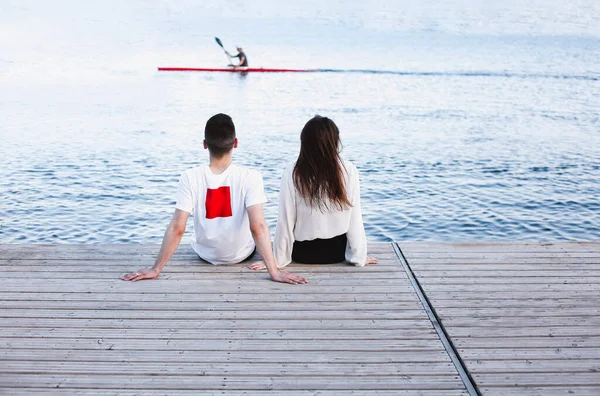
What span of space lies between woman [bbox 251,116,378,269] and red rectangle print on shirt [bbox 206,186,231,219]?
0.35 m

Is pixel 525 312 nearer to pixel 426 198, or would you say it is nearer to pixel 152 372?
pixel 152 372

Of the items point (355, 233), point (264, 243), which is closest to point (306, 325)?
point (264, 243)

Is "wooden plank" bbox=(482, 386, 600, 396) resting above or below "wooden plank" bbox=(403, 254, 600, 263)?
above

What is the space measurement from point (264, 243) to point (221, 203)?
1.20ft

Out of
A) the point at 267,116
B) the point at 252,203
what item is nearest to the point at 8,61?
the point at 267,116

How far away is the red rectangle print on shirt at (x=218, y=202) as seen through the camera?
14.2 ft

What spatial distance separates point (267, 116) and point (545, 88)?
13.4 metres

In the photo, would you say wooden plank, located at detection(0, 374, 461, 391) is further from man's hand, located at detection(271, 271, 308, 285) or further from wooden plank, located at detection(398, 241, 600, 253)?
wooden plank, located at detection(398, 241, 600, 253)

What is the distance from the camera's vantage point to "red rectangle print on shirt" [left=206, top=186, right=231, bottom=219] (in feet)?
14.2

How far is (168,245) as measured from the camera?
423 centimetres

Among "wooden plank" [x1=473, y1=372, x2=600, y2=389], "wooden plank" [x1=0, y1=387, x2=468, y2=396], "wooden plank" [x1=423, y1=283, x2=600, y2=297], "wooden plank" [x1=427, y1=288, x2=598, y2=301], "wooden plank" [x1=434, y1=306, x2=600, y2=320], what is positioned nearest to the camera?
"wooden plank" [x1=0, y1=387, x2=468, y2=396]

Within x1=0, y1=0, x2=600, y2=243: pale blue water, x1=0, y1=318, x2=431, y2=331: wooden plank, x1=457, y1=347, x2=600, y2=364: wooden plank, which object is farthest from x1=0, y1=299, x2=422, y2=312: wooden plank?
x1=0, y1=0, x2=600, y2=243: pale blue water

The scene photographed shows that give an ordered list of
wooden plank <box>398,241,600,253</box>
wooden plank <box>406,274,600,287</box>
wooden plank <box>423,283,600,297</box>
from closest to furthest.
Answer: wooden plank <box>423,283,600,297</box> → wooden plank <box>406,274,600,287</box> → wooden plank <box>398,241,600,253</box>

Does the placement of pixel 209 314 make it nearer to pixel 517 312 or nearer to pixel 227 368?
pixel 227 368
